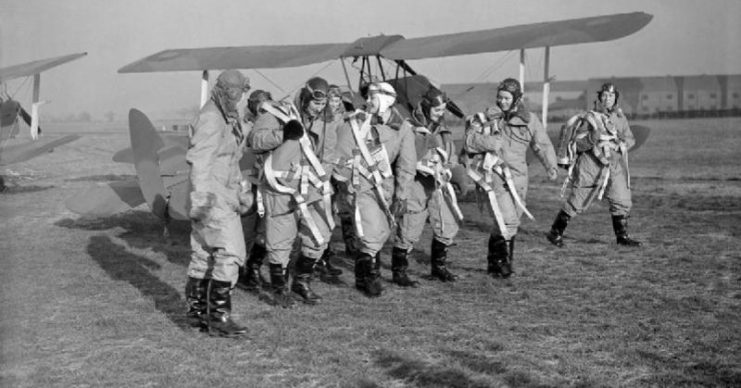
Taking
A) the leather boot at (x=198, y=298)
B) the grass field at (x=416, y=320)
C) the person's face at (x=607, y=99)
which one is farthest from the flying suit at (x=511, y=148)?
the leather boot at (x=198, y=298)

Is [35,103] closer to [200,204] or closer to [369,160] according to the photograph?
[369,160]

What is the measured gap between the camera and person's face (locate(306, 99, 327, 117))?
252 inches

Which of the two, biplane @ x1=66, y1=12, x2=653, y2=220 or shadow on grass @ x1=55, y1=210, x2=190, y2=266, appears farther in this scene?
shadow on grass @ x1=55, y1=210, x2=190, y2=266

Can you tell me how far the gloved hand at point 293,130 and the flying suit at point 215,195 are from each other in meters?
0.67

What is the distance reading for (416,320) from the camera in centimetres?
579

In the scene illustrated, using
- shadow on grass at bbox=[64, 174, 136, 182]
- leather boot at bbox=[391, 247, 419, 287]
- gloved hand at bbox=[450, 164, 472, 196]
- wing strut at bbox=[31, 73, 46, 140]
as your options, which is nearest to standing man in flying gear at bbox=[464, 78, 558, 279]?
gloved hand at bbox=[450, 164, 472, 196]

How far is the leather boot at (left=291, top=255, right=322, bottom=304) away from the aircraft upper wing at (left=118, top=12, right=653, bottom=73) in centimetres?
450

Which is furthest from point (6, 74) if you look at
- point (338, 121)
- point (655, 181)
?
point (655, 181)

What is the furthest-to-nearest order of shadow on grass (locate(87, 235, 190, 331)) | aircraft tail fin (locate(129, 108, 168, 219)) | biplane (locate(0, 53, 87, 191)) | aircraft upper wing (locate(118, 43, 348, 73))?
biplane (locate(0, 53, 87, 191)), aircraft upper wing (locate(118, 43, 348, 73)), aircraft tail fin (locate(129, 108, 168, 219)), shadow on grass (locate(87, 235, 190, 331))

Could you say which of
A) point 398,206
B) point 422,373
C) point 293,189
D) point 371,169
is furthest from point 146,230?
point 422,373

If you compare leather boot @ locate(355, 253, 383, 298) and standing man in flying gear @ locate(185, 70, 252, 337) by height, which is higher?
standing man in flying gear @ locate(185, 70, 252, 337)

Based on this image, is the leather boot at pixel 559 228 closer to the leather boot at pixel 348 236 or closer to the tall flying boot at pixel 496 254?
the tall flying boot at pixel 496 254

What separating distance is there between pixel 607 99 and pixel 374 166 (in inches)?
167

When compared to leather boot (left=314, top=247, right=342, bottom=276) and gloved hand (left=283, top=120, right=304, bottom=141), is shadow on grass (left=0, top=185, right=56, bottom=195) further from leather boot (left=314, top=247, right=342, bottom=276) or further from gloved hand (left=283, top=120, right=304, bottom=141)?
gloved hand (left=283, top=120, right=304, bottom=141)
